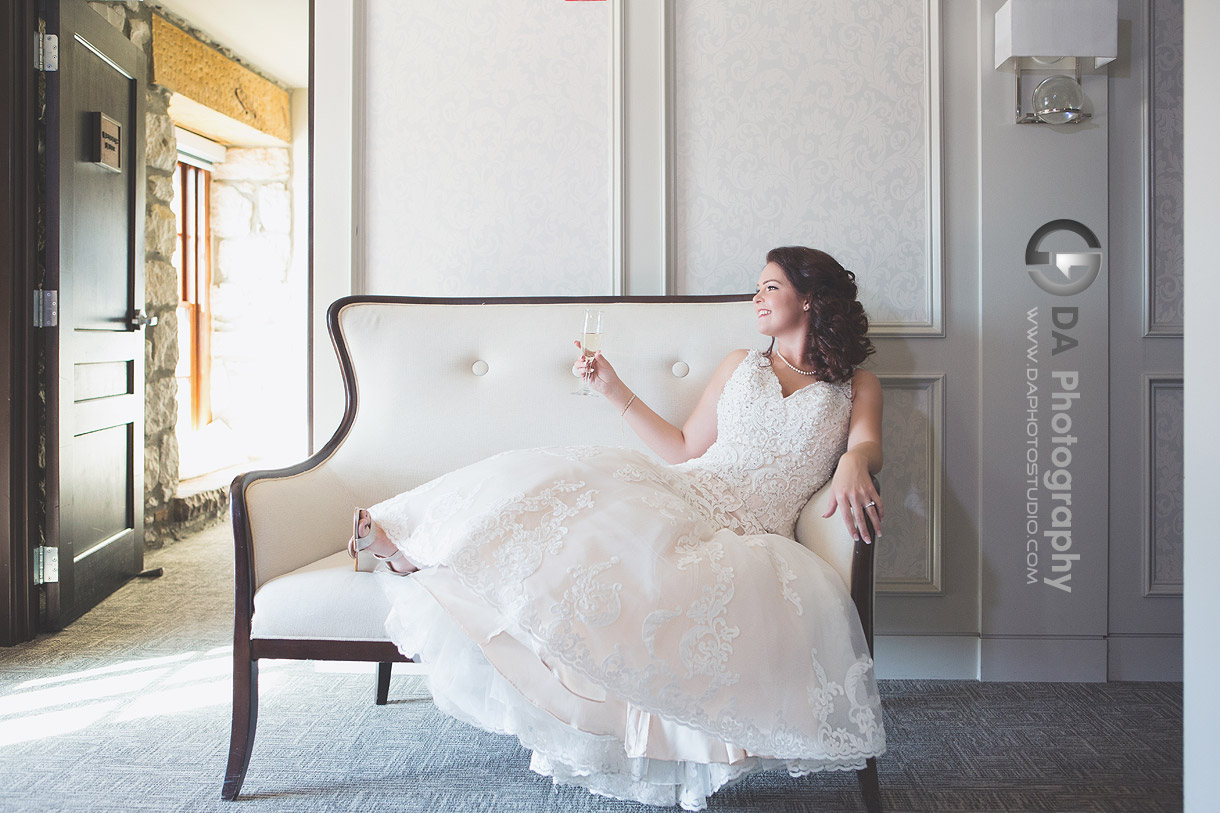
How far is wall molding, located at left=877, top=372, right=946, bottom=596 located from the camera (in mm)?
2465

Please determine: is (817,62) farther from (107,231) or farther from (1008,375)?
(107,231)

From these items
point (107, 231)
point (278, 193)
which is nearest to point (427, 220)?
point (107, 231)

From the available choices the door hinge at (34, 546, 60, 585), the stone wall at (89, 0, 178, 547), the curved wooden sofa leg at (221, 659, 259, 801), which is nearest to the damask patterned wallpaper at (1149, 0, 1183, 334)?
the curved wooden sofa leg at (221, 659, 259, 801)

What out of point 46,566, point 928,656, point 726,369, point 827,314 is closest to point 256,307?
point 46,566

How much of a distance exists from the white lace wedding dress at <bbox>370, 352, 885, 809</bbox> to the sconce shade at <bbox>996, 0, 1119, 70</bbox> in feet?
5.31

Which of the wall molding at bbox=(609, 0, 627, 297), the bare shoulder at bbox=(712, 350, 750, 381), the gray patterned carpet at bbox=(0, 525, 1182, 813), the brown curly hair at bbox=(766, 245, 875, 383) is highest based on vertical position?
the wall molding at bbox=(609, 0, 627, 297)

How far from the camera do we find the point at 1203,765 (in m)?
1.35

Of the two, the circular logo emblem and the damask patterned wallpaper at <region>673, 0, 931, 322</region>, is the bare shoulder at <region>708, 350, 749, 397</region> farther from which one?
the circular logo emblem

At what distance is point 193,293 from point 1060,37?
4.60 meters

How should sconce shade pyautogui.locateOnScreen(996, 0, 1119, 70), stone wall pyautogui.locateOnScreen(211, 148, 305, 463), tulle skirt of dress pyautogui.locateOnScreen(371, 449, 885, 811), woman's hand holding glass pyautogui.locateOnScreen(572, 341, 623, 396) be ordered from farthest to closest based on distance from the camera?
1. stone wall pyautogui.locateOnScreen(211, 148, 305, 463)
2. sconce shade pyautogui.locateOnScreen(996, 0, 1119, 70)
3. woman's hand holding glass pyautogui.locateOnScreen(572, 341, 623, 396)
4. tulle skirt of dress pyautogui.locateOnScreen(371, 449, 885, 811)

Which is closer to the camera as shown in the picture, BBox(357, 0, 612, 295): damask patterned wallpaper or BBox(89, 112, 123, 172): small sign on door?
BBox(357, 0, 612, 295): damask patterned wallpaper

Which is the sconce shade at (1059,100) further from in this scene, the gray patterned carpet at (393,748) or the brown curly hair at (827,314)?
the gray patterned carpet at (393,748)

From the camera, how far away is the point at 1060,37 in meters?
2.32

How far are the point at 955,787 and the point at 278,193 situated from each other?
5.02 metres
